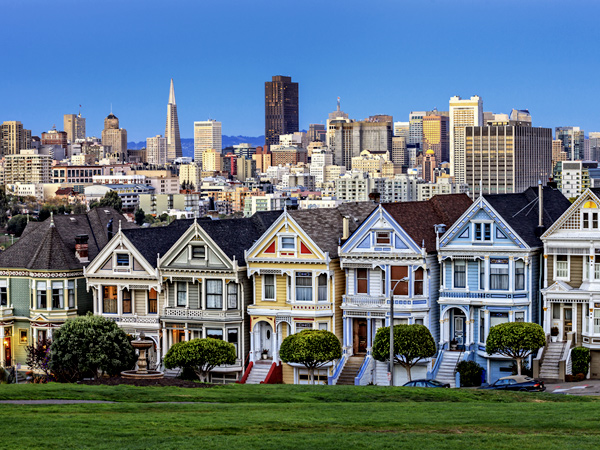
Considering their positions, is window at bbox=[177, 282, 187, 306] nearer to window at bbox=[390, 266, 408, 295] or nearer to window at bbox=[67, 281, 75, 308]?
window at bbox=[67, 281, 75, 308]

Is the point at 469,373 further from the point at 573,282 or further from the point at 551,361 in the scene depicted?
the point at 573,282

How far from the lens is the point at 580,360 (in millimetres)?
48438

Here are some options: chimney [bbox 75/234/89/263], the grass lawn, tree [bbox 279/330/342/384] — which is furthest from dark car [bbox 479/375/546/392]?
chimney [bbox 75/234/89/263]

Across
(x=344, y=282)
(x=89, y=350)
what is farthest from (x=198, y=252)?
(x=344, y=282)

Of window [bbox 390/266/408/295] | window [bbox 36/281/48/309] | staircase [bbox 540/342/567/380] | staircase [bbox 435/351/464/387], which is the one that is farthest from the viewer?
window [bbox 36/281/48/309]

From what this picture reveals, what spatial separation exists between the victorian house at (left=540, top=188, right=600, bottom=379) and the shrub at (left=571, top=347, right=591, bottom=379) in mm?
316

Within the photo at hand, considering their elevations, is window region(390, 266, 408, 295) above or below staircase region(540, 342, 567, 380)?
above

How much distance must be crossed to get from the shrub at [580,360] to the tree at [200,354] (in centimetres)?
1427

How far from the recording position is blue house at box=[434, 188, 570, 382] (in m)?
49.9

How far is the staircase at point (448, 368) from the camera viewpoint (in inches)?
1953

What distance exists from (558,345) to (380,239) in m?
8.63

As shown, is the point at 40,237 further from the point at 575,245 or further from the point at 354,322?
the point at 575,245

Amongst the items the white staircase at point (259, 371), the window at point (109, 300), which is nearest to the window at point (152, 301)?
the window at point (109, 300)

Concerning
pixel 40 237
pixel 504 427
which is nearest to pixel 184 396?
pixel 504 427
